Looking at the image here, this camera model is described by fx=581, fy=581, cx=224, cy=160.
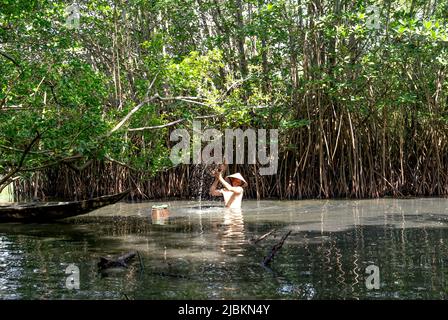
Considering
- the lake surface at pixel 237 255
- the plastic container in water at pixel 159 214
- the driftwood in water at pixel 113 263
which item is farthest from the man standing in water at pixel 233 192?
the driftwood in water at pixel 113 263

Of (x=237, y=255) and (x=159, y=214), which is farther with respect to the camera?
(x=159, y=214)

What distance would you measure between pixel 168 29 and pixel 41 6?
683 centimetres

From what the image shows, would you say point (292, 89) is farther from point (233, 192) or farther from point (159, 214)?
point (159, 214)

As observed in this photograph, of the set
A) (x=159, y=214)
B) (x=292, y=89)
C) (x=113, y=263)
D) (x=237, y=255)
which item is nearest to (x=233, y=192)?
(x=159, y=214)

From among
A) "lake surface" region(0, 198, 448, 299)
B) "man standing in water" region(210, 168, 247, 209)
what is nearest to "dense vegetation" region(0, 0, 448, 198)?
"man standing in water" region(210, 168, 247, 209)

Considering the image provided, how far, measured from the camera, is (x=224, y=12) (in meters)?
16.4

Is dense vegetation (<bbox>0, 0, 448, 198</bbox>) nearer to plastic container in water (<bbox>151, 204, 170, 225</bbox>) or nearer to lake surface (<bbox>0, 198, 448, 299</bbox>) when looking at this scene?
plastic container in water (<bbox>151, 204, 170, 225</bbox>)

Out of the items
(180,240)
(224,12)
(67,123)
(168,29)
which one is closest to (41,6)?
(67,123)

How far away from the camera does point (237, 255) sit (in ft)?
22.7

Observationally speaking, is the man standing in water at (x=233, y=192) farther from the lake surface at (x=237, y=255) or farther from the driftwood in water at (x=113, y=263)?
the driftwood in water at (x=113, y=263)

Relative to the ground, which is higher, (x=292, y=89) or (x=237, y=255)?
(x=292, y=89)
